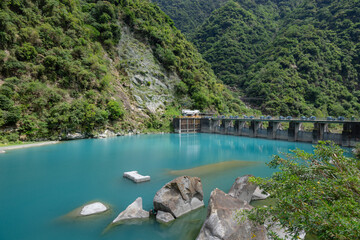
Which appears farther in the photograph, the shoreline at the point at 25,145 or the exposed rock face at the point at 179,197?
the shoreline at the point at 25,145

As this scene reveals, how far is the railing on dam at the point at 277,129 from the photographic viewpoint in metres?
31.8

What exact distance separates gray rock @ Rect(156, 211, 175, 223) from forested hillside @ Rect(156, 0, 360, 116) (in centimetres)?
6655

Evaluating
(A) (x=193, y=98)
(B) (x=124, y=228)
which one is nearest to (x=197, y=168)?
(B) (x=124, y=228)

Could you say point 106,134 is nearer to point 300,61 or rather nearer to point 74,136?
point 74,136

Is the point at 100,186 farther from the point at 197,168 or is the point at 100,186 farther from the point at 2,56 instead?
the point at 2,56

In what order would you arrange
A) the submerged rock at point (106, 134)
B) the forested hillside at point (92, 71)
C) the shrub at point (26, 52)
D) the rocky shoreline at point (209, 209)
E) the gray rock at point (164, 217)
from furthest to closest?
the submerged rock at point (106, 134)
the shrub at point (26, 52)
the forested hillside at point (92, 71)
the gray rock at point (164, 217)
the rocky shoreline at point (209, 209)

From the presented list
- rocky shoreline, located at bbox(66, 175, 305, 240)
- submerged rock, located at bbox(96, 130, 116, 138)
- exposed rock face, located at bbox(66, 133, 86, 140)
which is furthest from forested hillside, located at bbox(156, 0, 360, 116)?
rocky shoreline, located at bbox(66, 175, 305, 240)

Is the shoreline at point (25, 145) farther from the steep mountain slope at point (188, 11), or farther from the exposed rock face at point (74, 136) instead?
the steep mountain slope at point (188, 11)

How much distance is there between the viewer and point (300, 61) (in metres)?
77.8

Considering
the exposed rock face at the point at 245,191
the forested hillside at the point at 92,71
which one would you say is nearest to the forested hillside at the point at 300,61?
the forested hillside at the point at 92,71

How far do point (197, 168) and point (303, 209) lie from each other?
15.6 m

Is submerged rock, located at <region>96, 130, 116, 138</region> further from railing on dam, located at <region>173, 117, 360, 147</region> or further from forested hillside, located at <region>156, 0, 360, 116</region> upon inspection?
forested hillside, located at <region>156, 0, 360, 116</region>

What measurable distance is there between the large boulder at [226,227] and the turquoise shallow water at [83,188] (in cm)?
144

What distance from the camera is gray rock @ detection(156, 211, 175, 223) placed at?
33.2ft
